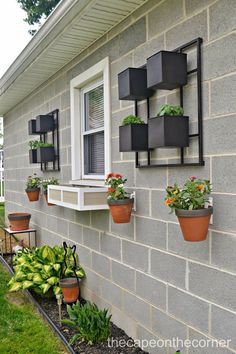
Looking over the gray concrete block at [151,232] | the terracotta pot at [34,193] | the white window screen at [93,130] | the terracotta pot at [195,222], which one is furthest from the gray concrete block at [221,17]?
the terracotta pot at [34,193]

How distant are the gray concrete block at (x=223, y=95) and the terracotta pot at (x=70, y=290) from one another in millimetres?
2234

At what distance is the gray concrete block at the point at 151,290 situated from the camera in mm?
2584

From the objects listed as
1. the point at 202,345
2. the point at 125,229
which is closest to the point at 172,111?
the point at 125,229

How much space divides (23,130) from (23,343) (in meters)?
4.09

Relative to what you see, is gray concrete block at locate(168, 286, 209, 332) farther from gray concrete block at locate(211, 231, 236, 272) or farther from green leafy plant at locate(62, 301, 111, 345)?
green leafy plant at locate(62, 301, 111, 345)

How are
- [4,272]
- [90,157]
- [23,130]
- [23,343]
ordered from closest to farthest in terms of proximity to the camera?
[23,343]
[90,157]
[4,272]
[23,130]

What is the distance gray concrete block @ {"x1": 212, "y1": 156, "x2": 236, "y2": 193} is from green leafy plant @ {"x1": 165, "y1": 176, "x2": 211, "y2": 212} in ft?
0.19

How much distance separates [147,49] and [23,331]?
2.61 m

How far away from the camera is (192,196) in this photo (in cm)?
206

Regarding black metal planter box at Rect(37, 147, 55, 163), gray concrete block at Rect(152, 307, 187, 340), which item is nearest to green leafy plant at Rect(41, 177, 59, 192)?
black metal planter box at Rect(37, 147, 55, 163)

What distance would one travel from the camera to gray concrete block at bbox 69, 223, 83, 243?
395 cm

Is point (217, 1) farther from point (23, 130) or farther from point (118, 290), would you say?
point (23, 130)

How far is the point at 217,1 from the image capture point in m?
2.08

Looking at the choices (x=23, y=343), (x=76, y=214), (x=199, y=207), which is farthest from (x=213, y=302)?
(x=76, y=214)
